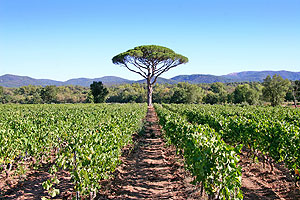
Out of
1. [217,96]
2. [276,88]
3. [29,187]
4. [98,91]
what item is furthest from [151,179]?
[217,96]

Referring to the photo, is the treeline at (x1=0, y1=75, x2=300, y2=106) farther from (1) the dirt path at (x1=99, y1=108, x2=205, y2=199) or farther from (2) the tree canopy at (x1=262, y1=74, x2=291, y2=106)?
(1) the dirt path at (x1=99, y1=108, x2=205, y2=199)

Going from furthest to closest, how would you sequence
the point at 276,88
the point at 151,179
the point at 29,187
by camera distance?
the point at 276,88
the point at 151,179
the point at 29,187

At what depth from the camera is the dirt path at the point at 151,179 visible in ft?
17.9

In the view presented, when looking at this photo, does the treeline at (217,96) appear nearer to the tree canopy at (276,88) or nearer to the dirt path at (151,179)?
the tree canopy at (276,88)

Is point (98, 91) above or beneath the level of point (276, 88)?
above

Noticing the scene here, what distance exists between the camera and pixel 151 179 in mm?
6504

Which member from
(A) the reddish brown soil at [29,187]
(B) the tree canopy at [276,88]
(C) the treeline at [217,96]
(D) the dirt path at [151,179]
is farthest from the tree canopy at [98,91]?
(A) the reddish brown soil at [29,187]

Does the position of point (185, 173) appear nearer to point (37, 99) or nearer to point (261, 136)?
point (261, 136)

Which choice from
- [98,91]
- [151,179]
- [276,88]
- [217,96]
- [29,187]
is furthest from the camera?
[217,96]

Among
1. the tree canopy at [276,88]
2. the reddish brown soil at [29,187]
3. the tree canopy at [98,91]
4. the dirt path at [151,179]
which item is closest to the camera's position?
the reddish brown soil at [29,187]

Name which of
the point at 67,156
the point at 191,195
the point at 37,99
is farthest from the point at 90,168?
the point at 37,99

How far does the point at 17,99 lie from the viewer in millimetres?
80938

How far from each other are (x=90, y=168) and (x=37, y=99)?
78.9 metres

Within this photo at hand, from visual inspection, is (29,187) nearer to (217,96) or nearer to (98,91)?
(98,91)
